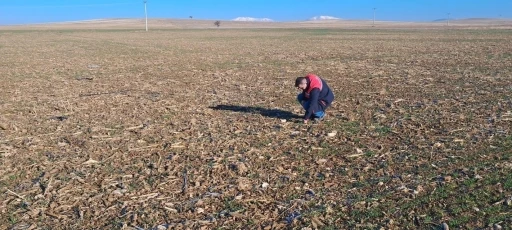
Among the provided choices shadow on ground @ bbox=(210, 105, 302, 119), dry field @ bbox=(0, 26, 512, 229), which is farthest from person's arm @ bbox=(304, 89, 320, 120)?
shadow on ground @ bbox=(210, 105, 302, 119)

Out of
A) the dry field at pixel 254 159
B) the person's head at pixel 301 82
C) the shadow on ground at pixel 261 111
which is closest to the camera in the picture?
the dry field at pixel 254 159

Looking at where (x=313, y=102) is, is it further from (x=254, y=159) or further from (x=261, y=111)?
(x=254, y=159)

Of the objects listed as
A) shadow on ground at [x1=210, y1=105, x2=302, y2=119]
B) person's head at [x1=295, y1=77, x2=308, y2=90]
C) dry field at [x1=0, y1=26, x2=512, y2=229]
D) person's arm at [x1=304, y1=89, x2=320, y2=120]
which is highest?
person's head at [x1=295, y1=77, x2=308, y2=90]

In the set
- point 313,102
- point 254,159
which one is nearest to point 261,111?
point 313,102

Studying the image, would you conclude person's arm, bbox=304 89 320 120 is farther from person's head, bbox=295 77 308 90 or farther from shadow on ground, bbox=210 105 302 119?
shadow on ground, bbox=210 105 302 119

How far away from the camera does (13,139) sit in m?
7.79

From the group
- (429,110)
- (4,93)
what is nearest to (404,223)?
(429,110)

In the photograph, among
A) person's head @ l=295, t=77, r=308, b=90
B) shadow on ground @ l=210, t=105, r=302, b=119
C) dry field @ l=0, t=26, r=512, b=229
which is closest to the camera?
dry field @ l=0, t=26, r=512, b=229

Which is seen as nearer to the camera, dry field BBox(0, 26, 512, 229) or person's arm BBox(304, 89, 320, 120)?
dry field BBox(0, 26, 512, 229)

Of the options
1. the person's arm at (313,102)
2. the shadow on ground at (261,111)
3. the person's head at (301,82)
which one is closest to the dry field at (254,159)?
the shadow on ground at (261,111)

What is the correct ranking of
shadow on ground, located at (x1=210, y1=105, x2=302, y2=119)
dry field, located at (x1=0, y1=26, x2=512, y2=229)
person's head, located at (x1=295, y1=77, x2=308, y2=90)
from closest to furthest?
dry field, located at (x1=0, y1=26, x2=512, y2=229)
person's head, located at (x1=295, y1=77, x2=308, y2=90)
shadow on ground, located at (x1=210, y1=105, x2=302, y2=119)

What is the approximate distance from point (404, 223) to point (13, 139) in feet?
21.4

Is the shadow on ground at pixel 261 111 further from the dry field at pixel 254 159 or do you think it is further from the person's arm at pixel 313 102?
the person's arm at pixel 313 102

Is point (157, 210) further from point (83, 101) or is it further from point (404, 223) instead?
point (83, 101)
